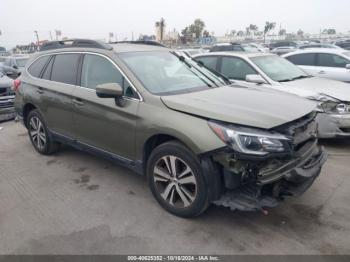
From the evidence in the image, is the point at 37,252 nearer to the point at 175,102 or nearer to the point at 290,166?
the point at 175,102

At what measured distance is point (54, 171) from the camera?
4660mm

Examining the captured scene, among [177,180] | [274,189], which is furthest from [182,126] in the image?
[274,189]

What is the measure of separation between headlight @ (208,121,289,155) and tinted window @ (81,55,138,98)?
121 cm

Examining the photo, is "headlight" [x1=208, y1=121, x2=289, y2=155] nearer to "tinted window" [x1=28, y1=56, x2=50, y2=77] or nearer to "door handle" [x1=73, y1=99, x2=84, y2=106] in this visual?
"door handle" [x1=73, y1=99, x2=84, y2=106]

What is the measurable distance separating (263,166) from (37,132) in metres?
4.01

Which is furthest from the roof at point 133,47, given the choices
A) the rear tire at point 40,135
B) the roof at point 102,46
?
the rear tire at point 40,135

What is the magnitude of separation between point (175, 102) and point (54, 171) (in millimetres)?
2485

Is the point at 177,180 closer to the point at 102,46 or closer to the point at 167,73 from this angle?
the point at 167,73

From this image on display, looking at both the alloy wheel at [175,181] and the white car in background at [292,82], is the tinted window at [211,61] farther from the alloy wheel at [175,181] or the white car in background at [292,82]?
the alloy wheel at [175,181]

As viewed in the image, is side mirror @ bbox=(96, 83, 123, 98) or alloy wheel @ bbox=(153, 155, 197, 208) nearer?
alloy wheel @ bbox=(153, 155, 197, 208)

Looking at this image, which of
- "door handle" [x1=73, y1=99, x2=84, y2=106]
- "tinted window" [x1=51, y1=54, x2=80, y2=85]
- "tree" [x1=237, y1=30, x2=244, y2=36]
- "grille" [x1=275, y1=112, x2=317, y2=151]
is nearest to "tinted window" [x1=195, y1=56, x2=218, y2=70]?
"tinted window" [x1=51, y1=54, x2=80, y2=85]

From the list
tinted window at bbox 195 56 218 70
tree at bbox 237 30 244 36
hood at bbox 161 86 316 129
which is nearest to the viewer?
hood at bbox 161 86 316 129

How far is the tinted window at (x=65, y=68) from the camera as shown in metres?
4.34

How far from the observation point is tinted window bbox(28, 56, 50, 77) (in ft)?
16.6
